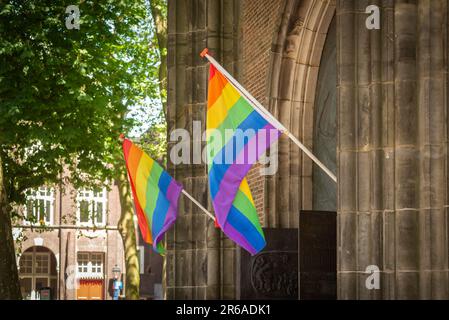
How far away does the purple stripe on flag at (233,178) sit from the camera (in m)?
15.4

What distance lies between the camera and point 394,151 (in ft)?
45.5

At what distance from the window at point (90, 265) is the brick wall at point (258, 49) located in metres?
51.8

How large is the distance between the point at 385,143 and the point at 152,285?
6138 centimetres

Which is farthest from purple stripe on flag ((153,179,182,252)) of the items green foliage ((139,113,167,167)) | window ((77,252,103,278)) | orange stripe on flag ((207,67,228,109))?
window ((77,252,103,278))

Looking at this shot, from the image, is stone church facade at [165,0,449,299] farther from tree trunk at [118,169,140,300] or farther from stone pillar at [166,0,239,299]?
tree trunk at [118,169,140,300]

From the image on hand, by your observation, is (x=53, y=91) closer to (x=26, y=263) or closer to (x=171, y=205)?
(x=171, y=205)

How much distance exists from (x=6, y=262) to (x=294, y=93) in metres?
9.80

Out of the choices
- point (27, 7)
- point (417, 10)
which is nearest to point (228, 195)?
point (417, 10)

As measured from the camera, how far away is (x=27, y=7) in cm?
2838

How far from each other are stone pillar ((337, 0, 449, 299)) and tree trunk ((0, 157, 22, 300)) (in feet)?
44.9

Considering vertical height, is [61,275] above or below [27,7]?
below

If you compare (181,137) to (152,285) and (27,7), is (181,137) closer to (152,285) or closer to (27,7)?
(27,7)

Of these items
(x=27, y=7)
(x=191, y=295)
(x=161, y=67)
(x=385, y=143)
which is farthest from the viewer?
(x=161, y=67)

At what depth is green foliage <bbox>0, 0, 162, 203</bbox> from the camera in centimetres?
2777
